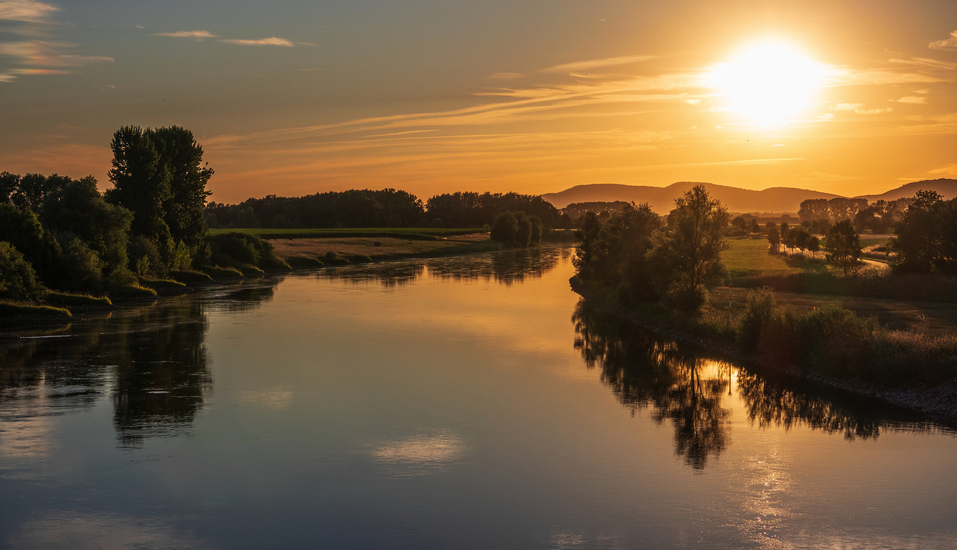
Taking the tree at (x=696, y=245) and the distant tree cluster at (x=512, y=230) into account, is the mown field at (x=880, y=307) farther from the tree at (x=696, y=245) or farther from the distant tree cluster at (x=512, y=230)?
the distant tree cluster at (x=512, y=230)

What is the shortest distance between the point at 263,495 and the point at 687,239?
109 feet

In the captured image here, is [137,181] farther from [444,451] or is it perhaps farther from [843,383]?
[843,383]

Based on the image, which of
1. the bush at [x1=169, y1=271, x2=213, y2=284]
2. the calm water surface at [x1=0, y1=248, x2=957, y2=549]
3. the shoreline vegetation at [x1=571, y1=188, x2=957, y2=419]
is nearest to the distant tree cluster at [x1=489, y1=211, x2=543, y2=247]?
the shoreline vegetation at [x1=571, y1=188, x2=957, y2=419]

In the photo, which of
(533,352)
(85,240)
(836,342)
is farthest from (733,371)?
(85,240)

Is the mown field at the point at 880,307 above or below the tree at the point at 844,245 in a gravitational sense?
below

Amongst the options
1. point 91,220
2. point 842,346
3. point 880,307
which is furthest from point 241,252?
point 842,346

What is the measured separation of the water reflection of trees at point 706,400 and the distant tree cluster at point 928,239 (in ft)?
116

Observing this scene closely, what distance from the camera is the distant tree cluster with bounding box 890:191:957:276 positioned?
58969mm

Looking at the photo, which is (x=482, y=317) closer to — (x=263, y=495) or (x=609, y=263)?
(x=609, y=263)

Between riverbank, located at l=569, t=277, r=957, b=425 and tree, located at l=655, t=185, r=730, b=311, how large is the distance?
8.08 ft

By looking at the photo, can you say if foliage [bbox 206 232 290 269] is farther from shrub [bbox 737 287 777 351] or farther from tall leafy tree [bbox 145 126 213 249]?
shrub [bbox 737 287 777 351]

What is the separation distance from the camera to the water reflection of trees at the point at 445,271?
8519cm

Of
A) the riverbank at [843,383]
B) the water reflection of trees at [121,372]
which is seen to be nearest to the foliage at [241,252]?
the water reflection of trees at [121,372]

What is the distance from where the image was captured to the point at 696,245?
43.2 meters
